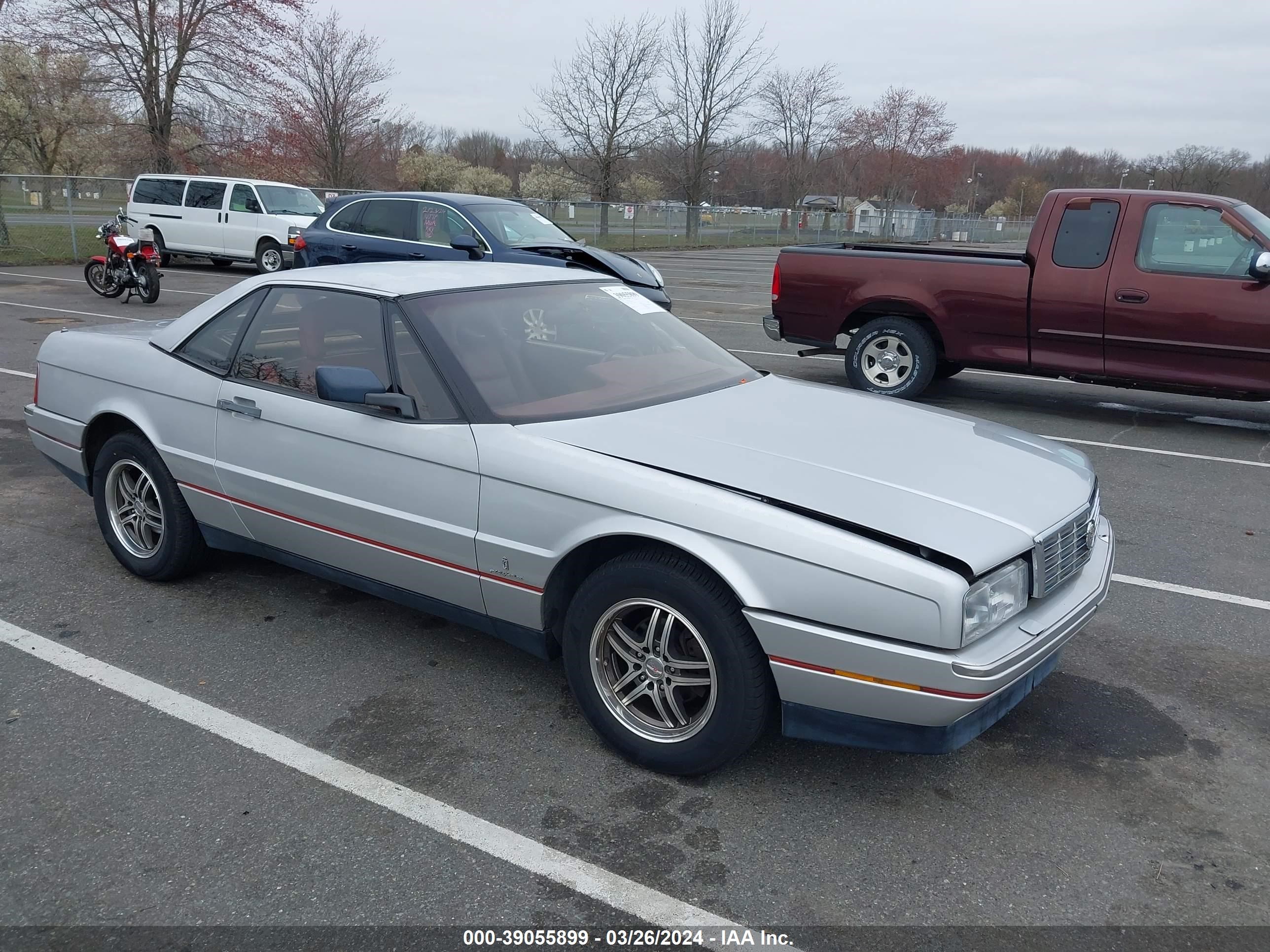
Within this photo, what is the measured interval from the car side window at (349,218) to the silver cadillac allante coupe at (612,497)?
865cm

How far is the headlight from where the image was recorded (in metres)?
2.66

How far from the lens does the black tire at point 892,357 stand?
8875mm

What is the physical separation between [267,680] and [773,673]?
1.98 m

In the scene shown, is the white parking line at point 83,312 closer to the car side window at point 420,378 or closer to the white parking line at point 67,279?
the white parking line at point 67,279

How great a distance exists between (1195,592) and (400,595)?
3672 millimetres

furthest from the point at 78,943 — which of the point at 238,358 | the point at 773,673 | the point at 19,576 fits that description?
the point at 19,576

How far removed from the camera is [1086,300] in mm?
8094

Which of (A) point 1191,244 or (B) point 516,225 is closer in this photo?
(A) point 1191,244

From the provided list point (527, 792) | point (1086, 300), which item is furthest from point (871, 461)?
point (1086, 300)

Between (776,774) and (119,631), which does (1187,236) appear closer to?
(776,774)

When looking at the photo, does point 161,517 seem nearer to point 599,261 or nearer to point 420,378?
point 420,378

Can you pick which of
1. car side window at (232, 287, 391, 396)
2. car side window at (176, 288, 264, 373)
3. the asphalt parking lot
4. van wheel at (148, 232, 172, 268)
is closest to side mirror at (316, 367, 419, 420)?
car side window at (232, 287, 391, 396)

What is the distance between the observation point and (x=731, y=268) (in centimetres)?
2803

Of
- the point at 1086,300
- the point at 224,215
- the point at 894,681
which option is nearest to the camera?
the point at 894,681
